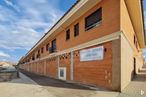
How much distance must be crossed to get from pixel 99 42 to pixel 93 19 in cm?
196

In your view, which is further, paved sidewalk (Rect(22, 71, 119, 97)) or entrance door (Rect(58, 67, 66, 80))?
entrance door (Rect(58, 67, 66, 80))

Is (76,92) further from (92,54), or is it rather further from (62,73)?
(62,73)

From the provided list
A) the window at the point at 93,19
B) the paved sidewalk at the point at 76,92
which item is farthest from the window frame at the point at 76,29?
the paved sidewalk at the point at 76,92

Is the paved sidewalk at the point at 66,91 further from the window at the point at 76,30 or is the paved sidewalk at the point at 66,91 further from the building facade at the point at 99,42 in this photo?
the window at the point at 76,30

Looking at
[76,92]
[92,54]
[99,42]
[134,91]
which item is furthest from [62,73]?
[134,91]

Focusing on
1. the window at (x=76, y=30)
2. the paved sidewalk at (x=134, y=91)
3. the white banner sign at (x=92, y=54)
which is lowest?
the paved sidewalk at (x=134, y=91)

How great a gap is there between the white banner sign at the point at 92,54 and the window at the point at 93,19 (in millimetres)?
1722

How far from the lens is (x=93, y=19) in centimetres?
1141

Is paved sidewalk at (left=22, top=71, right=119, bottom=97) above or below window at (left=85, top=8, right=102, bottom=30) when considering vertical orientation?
below

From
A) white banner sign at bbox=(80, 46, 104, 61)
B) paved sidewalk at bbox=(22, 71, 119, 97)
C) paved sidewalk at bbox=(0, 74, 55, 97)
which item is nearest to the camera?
paved sidewalk at bbox=(22, 71, 119, 97)

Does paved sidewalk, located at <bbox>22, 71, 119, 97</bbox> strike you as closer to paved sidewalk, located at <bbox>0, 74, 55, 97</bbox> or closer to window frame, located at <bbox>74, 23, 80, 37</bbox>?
paved sidewalk, located at <bbox>0, 74, 55, 97</bbox>

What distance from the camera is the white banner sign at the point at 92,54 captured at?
1006 centimetres

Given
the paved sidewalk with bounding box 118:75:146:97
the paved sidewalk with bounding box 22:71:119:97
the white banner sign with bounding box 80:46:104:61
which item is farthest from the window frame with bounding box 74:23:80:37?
the paved sidewalk with bounding box 118:75:146:97

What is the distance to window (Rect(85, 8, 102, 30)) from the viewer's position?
1080cm
